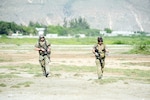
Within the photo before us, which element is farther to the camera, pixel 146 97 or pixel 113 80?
pixel 113 80

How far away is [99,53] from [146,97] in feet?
19.0

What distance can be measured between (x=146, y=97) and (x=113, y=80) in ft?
16.1

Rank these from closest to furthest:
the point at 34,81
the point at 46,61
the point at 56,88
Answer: the point at 56,88, the point at 34,81, the point at 46,61

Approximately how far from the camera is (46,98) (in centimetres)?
1309

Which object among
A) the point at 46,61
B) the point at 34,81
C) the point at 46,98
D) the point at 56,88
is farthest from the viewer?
the point at 46,61

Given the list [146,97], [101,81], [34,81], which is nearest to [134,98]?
[146,97]

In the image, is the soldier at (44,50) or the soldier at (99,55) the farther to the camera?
the soldier at (44,50)

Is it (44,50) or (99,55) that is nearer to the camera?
(99,55)

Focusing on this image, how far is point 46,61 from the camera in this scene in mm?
20047

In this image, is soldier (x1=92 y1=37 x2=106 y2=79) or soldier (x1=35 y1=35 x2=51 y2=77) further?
soldier (x1=35 y1=35 x2=51 y2=77)

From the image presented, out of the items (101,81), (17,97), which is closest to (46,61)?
(101,81)

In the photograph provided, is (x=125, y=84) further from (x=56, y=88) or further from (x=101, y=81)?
(x=56, y=88)

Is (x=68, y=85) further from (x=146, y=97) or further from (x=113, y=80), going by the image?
(x=146, y=97)

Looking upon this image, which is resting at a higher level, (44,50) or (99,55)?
(44,50)
